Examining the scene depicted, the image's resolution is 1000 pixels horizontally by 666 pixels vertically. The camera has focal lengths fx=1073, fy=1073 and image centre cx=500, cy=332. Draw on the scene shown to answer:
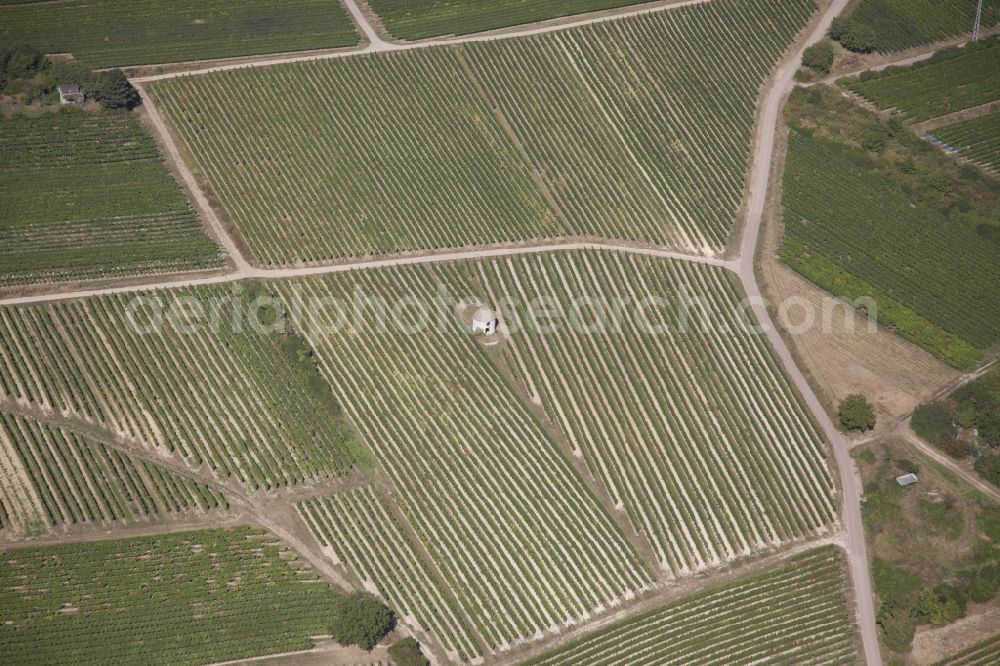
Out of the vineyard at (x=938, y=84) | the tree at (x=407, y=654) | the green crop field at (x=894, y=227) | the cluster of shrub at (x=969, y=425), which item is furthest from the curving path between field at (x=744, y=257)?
the vineyard at (x=938, y=84)

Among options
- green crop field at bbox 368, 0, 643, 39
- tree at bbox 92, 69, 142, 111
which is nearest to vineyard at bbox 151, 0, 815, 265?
tree at bbox 92, 69, 142, 111

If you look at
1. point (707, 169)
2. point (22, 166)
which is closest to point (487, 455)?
point (707, 169)

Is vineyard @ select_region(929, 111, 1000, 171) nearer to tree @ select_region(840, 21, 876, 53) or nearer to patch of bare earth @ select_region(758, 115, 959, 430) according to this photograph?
tree @ select_region(840, 21, 876, 53)

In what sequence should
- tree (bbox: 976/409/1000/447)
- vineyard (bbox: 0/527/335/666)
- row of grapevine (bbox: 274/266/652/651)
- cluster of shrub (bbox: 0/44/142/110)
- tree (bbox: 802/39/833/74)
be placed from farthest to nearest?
tree (bbox: 802/39/833/74) < cluster of shrub (bbox: 0/44/142/110) < tree (bbox: 976/409/1000/447) < row of grapevine (bbox: 274/266/652/651) < vineyard (bbox: 0/527/335/666)

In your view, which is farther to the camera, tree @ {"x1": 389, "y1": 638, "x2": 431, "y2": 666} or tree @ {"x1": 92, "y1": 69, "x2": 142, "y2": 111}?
tree @ {"x1": 92, "y1": 69, "x2": 142, "y2": 111}

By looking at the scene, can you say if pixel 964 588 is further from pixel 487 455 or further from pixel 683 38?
pixel 683 38

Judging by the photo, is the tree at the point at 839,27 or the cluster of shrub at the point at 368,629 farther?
the tree at the point at 839,27

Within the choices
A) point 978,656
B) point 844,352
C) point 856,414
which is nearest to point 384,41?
point 844,352

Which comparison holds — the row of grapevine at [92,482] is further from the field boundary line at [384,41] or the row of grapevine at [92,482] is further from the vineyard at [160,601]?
the field boundary line at [384,41]
